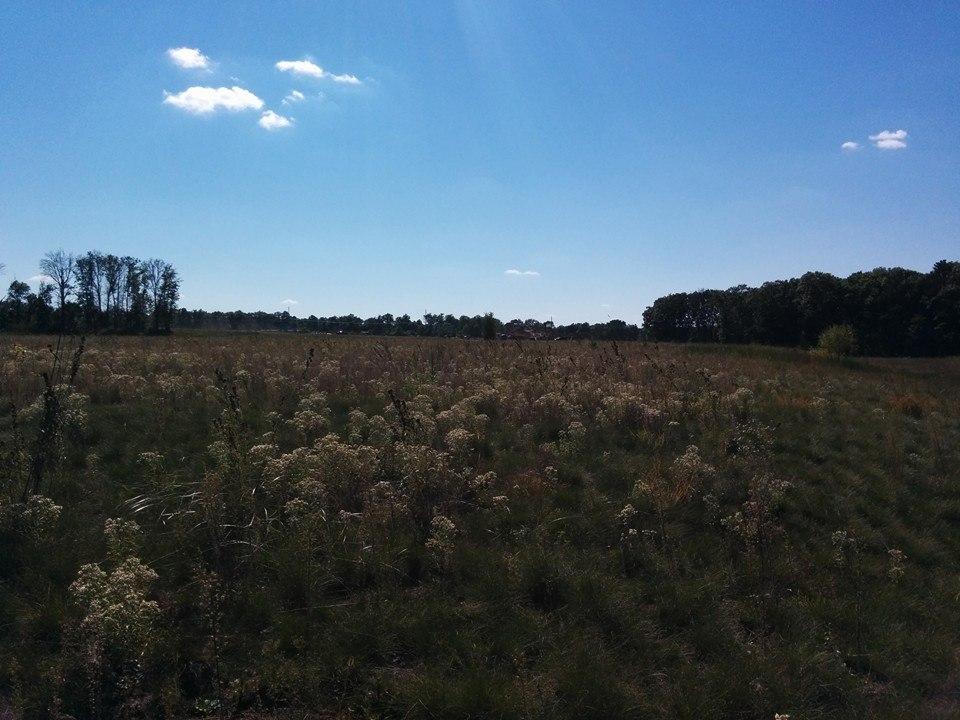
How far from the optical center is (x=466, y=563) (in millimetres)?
4711

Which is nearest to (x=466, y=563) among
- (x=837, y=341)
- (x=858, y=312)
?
(x=837, y=341)

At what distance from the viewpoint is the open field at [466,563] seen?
3.56 meters

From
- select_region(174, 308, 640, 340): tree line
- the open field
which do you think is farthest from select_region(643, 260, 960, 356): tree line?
the open field

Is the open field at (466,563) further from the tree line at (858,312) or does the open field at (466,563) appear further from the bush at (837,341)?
the tree line at (858,312)

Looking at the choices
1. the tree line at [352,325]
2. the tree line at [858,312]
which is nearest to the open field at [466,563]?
the tree line at [352,325]

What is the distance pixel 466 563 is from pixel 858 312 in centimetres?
5666

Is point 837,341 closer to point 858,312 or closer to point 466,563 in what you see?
point 466,563

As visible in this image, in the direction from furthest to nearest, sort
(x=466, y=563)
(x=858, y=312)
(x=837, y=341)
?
1. (x=858, y=312)
2. (x=837, y=341)
3. (x=466, y=563)

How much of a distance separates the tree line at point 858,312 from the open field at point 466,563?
4295cm

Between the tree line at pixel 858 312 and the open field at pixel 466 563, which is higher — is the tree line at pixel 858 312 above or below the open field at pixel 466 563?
above

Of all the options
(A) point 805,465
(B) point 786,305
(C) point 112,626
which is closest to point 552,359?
(A) point 805,465

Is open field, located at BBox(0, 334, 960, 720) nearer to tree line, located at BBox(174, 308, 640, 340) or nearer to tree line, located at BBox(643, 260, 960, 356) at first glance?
tree line, located at BBox(174, 308, 640, 340)

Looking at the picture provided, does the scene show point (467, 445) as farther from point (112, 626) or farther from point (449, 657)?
point (112, 626)

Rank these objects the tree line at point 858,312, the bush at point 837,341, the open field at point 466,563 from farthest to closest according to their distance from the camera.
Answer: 1. the tree line at point 858,312
2. the bush at point 837,341
3. the open field at point 466,563
